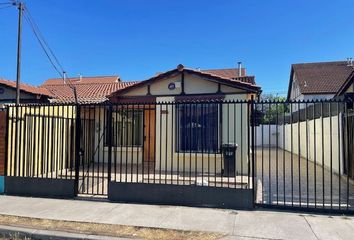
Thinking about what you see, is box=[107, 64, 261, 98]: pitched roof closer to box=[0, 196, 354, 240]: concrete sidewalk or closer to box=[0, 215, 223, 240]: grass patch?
box=[0, 196, 354, 240]: concrete sidewalk

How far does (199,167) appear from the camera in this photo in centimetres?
1095

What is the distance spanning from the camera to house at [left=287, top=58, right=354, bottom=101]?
1063 inches

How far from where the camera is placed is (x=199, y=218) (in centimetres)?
610

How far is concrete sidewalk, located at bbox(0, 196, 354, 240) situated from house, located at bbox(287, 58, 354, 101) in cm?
2199

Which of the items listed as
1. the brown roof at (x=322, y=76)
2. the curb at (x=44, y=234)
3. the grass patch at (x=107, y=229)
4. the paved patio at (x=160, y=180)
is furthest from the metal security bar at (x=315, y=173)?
the brown roof at (x=322, y=76)

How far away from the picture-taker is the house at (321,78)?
27005 millimetres

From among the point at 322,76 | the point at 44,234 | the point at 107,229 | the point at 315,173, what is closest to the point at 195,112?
the point at 315,173

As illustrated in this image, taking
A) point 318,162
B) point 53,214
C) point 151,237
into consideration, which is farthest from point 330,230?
point 318,162

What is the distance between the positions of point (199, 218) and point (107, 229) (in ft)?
5.81

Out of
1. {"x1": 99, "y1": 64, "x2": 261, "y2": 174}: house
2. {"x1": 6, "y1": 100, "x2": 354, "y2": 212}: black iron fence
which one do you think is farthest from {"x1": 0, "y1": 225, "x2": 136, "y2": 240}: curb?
{"x1": 99, "y1": 64, "x2": 261, "y2": 174}: house

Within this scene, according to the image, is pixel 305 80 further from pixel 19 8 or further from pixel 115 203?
pixel 115 203

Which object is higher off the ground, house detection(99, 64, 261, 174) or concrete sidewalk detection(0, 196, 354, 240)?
house detection(99, 64, 261, 174)

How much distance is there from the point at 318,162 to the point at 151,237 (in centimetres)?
1135

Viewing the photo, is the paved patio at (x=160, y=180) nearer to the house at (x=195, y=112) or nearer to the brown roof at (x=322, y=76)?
the house at (x=195, y=112)
